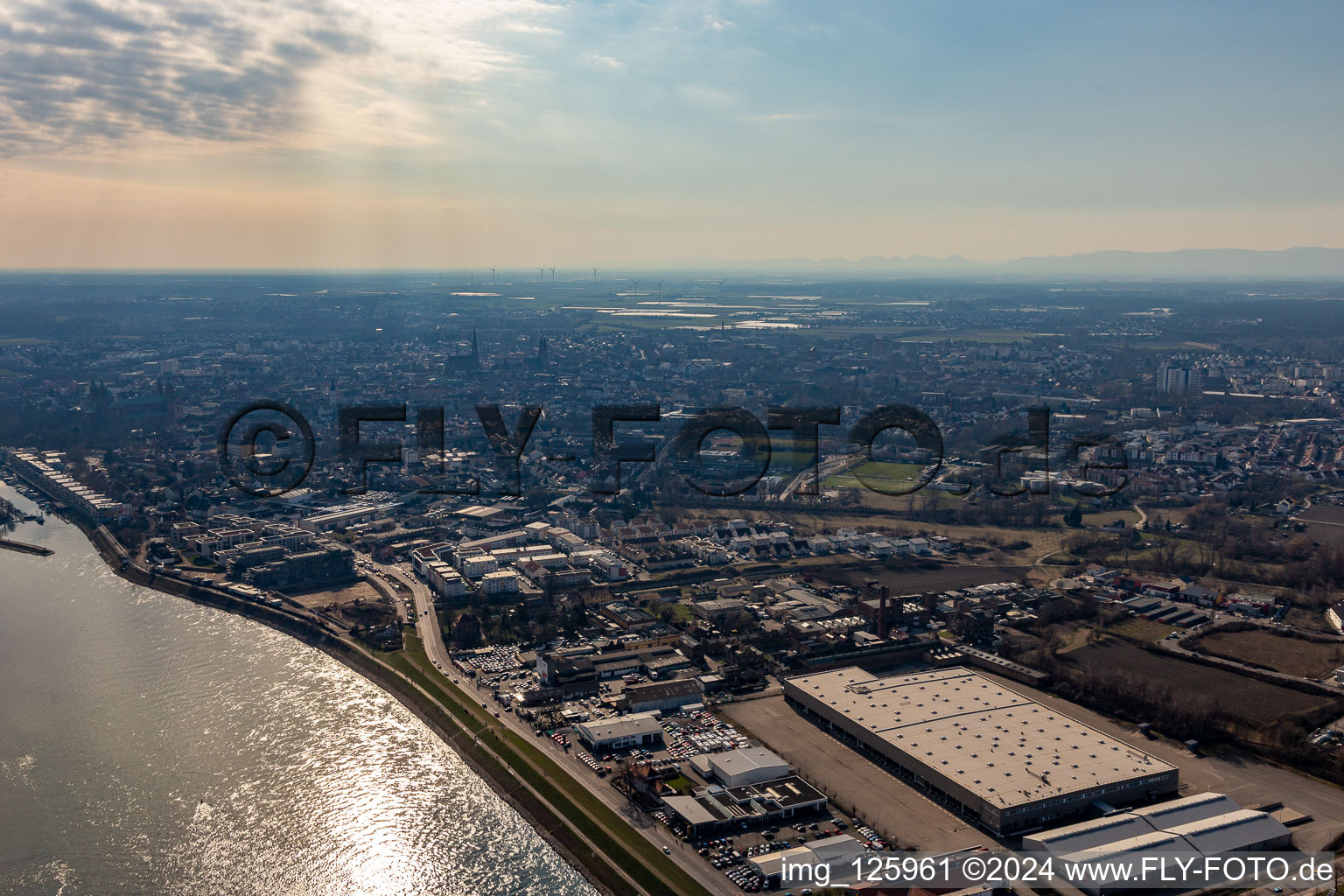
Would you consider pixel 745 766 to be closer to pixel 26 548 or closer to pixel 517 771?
pixel 517 771

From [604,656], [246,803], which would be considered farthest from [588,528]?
[246,803]

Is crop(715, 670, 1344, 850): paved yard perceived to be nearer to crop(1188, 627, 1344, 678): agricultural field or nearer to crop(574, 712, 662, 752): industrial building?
crop(574, 712, 662, 752): industrial building

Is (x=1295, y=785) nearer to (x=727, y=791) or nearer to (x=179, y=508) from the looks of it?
(x=727, y=791)

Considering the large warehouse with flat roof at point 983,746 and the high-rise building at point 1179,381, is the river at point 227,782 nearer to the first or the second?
the large warehouse with flat roof at point 983,746

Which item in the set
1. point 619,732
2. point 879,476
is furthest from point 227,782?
point 879,476

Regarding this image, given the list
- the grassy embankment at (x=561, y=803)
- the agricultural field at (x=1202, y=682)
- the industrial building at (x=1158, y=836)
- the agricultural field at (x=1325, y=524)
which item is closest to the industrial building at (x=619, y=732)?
the grassy embankment at (x=561, y=803)
